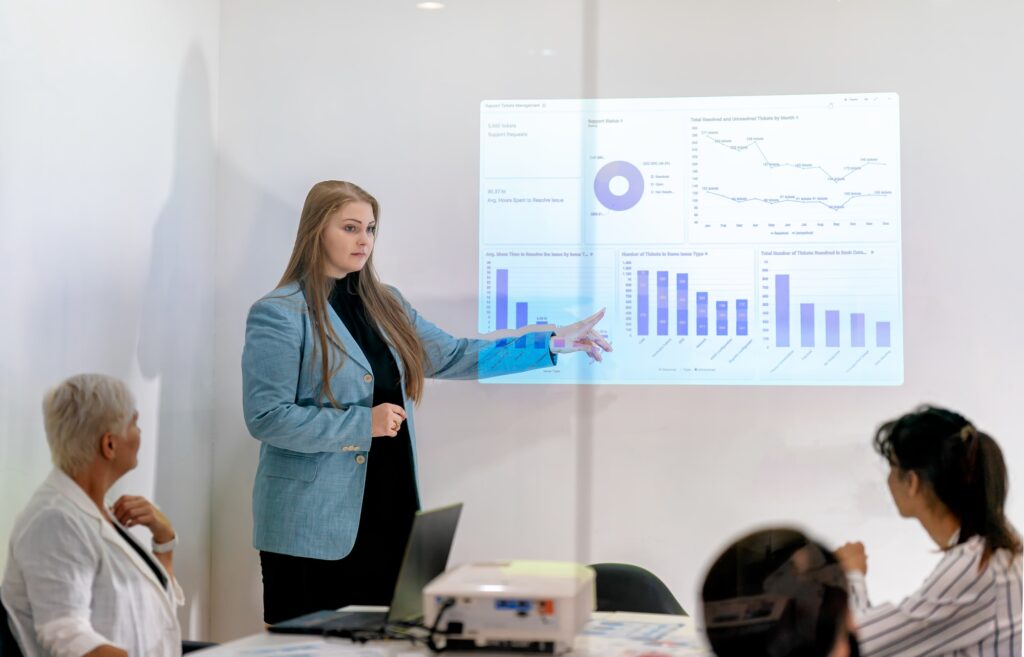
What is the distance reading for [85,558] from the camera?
8.09 feet

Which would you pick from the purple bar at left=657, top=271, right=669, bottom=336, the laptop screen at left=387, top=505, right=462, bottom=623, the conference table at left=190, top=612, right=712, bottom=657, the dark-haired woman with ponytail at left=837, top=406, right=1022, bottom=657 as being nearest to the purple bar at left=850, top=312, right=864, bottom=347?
the dark-haired woman with ponytail at left=837, top=406, right=1022, bottom=657

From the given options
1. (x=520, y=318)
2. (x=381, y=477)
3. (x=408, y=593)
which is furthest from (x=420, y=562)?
(x=520, y=318)

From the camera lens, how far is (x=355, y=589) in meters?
2.95

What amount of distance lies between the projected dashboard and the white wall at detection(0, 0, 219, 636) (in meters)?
1.00

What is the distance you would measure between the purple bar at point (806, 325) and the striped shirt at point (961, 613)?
761 mm

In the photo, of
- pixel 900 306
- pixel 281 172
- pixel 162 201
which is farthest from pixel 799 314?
pixel 162 201

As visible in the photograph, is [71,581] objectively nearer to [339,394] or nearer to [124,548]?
[124,548]

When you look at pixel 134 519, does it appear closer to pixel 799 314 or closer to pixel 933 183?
pixel 799 314

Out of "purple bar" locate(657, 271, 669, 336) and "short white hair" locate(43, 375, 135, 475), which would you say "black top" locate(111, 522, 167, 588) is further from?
"purple bar" locate(657, 271, 669, 336)

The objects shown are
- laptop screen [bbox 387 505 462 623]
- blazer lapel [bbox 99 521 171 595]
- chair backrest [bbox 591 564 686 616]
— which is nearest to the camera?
laptop screen [bbox 387 505 462 623]

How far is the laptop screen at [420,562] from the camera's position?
2.40m

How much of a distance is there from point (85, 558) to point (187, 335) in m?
0.89

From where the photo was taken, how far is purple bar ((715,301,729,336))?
309cm

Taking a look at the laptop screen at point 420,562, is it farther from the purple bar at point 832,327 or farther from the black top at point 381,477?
the purple bar at point 832,327
